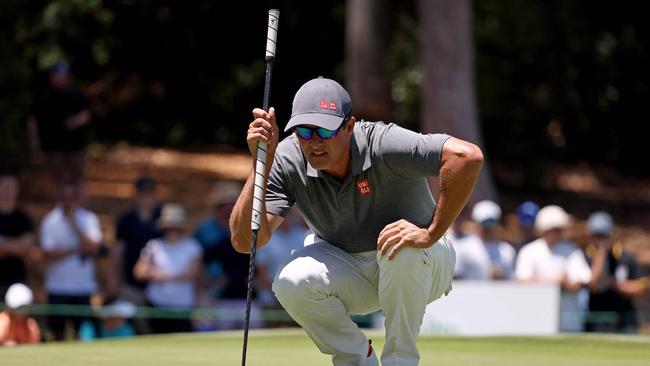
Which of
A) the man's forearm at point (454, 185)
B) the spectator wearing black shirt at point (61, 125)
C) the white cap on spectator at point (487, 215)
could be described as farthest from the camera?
the spectator wearing black shirt at point (61, 125)

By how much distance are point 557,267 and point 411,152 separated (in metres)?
7.25

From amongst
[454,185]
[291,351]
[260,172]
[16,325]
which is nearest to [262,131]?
[260,172]

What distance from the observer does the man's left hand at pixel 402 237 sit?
6.98m

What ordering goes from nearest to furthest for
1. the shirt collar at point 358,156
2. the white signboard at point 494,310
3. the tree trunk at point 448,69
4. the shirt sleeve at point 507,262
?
the shirt collar at point 358,156 < the white signboard at point 494,310 < the shirt sleeve at point 507,262 < the tree trunk at point 448,69

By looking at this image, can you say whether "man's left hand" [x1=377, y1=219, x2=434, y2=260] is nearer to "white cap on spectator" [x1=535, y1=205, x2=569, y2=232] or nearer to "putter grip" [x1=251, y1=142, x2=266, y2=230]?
"putter grip" [x1=251, y1=142, x2=266, y2=230]

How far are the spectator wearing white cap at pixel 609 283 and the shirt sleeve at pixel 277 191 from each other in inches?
288

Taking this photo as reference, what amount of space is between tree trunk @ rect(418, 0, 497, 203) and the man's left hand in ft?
39.8

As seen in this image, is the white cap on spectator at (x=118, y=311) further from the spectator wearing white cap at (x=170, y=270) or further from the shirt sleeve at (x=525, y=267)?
the shirt sleeve at (x=525, y=267)

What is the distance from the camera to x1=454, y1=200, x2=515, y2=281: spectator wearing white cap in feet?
Answer: 45.2

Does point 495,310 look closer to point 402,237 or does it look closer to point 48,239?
point 48,239

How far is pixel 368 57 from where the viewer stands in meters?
20.8

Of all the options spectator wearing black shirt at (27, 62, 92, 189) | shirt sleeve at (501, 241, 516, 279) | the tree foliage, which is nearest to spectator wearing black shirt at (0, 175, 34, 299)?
spectator wearing black shirt at (27, 62, 92, 189)

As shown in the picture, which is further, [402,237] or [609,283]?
[609,283]

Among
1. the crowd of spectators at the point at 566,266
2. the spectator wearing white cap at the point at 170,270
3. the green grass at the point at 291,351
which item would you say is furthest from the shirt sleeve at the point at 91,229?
the crowd of spectators at the point at 566,266
